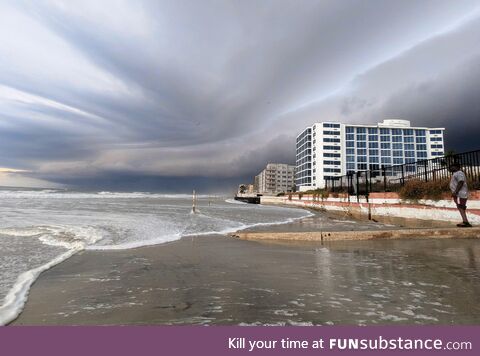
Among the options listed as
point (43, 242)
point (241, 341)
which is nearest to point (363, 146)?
point (43, 242)

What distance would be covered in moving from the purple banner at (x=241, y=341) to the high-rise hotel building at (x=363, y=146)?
83101 millimetres

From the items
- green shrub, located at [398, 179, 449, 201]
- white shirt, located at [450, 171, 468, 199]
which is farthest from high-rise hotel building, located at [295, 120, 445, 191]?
white shirt, located at [450, 171, 468, 199]

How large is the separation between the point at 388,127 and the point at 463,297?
97.4 meters

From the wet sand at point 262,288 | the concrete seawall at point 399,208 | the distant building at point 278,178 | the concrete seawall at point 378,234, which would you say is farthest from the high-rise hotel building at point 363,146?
the wet sand at point 262,288

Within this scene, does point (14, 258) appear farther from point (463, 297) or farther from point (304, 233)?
point (463, 297)

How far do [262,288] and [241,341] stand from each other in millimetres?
1437

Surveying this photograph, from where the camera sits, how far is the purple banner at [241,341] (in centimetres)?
221

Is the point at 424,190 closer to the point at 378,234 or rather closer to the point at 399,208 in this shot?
the point at 399,208

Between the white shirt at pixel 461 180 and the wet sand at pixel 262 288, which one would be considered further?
the white shirt at pixel 461 180

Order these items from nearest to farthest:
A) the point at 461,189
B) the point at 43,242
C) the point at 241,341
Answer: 1. the point at 241,341
2. the point at 43,242
3. the point at 461,189

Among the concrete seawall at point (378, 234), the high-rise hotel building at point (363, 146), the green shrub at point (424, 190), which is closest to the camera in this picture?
the concrete seawall at point (378, 234)

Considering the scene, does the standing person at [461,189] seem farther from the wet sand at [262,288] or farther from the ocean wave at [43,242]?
the ocean wave at [43,242]

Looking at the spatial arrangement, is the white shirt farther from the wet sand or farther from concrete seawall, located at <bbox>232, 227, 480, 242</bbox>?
the wet sand

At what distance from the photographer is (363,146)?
87625mm
